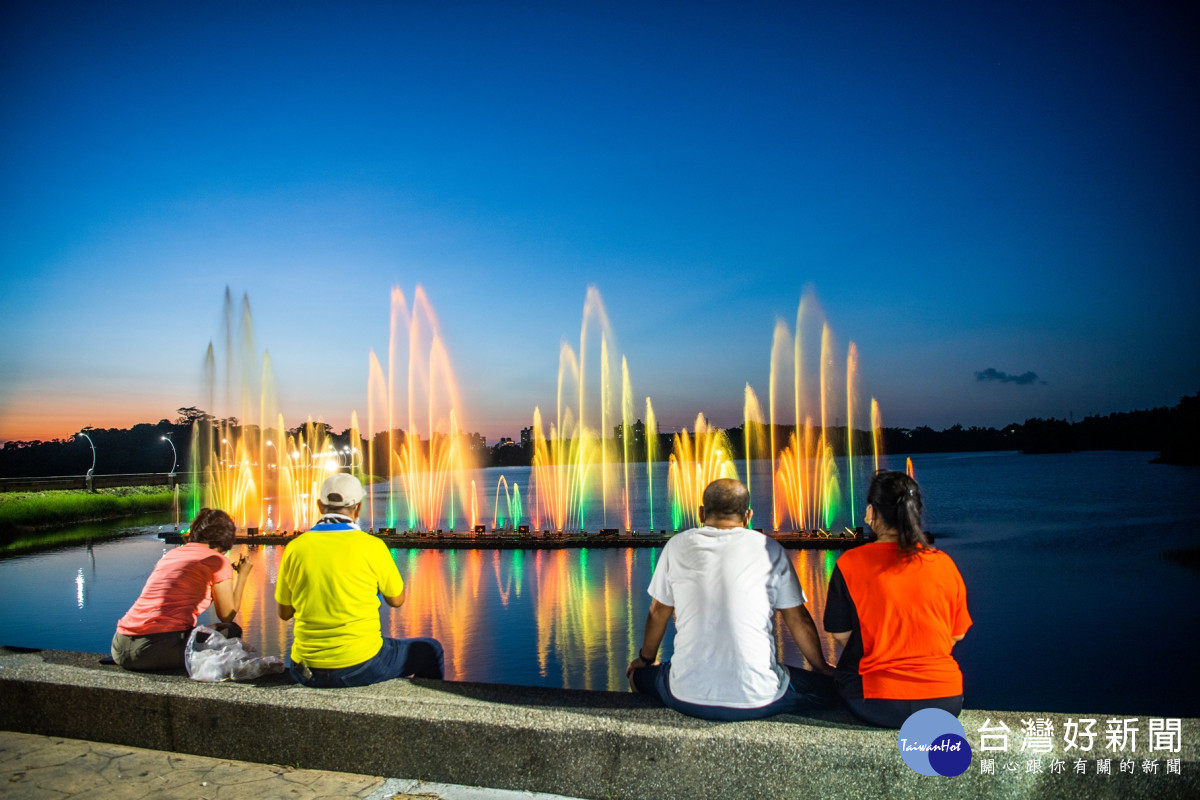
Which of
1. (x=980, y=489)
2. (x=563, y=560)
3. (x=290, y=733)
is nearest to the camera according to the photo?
(x=290, y=733)

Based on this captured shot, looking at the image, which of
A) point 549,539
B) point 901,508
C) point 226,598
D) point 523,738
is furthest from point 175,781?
point 549,539

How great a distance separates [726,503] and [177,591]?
161 inches

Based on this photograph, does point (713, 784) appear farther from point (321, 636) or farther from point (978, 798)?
point (321, 636)

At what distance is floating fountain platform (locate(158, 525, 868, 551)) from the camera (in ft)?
90.9

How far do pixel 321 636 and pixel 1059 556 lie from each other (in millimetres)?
33254

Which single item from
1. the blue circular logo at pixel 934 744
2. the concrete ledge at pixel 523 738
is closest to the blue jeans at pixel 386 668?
the concrete ledge at pixel 523 738

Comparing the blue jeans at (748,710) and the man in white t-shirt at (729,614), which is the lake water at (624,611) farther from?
the man in white t-shirt at (729,614)

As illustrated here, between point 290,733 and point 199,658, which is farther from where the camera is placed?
point 199,658

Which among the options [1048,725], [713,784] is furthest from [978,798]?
[713,784]

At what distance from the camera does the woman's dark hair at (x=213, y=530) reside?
5695mm

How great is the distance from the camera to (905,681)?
3803mm

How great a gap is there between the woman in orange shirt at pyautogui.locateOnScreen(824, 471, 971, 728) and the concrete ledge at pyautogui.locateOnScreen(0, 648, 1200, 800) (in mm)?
193

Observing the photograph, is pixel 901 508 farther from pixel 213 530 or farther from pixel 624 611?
pixel 624 611

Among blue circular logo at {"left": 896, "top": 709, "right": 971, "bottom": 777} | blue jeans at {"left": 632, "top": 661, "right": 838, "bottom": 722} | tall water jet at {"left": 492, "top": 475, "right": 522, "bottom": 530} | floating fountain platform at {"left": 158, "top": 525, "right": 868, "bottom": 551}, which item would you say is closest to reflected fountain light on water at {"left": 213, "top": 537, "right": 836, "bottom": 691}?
floating fountain platform at {"left": 158, "top": 525, "right": 868, "bottom": 551}
